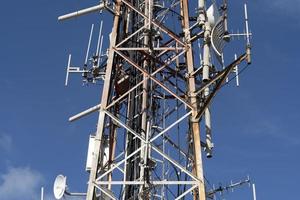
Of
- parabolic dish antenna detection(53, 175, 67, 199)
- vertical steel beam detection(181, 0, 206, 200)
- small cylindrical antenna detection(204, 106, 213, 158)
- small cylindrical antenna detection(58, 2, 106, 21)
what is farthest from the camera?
small cylindrical antenna detection(58, 2, 106, 21)

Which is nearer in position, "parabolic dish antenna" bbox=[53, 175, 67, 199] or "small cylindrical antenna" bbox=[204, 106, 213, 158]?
"small cylindrical antenna" bbox=[204, 106, 213, 158]

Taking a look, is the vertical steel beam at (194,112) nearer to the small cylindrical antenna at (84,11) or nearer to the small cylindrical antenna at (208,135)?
the small cylindrical antenna at (208,135)

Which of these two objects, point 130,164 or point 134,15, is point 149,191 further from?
point 134,15

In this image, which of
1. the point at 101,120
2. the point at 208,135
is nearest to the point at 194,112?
the point at 208,135

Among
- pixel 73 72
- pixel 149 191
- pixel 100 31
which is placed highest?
pixel 100 31

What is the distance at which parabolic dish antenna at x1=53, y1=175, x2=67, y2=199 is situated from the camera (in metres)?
16.2

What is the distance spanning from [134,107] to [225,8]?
3.61 metres

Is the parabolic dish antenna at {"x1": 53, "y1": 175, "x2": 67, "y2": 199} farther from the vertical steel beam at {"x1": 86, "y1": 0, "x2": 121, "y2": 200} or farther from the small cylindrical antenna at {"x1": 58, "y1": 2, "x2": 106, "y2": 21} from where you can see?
the small cylindrical antenna at {"x1": 58, "y1": 2, "x2": 106, "y2": 21}

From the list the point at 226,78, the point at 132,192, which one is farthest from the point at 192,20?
the point at 132,192

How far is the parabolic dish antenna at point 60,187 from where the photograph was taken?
16.2 metres

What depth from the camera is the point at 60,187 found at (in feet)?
53.3

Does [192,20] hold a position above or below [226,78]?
above

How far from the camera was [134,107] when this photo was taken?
54.8ft

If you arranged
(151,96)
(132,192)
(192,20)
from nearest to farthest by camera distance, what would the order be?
(132,192) → (151,96) → (192,20)
